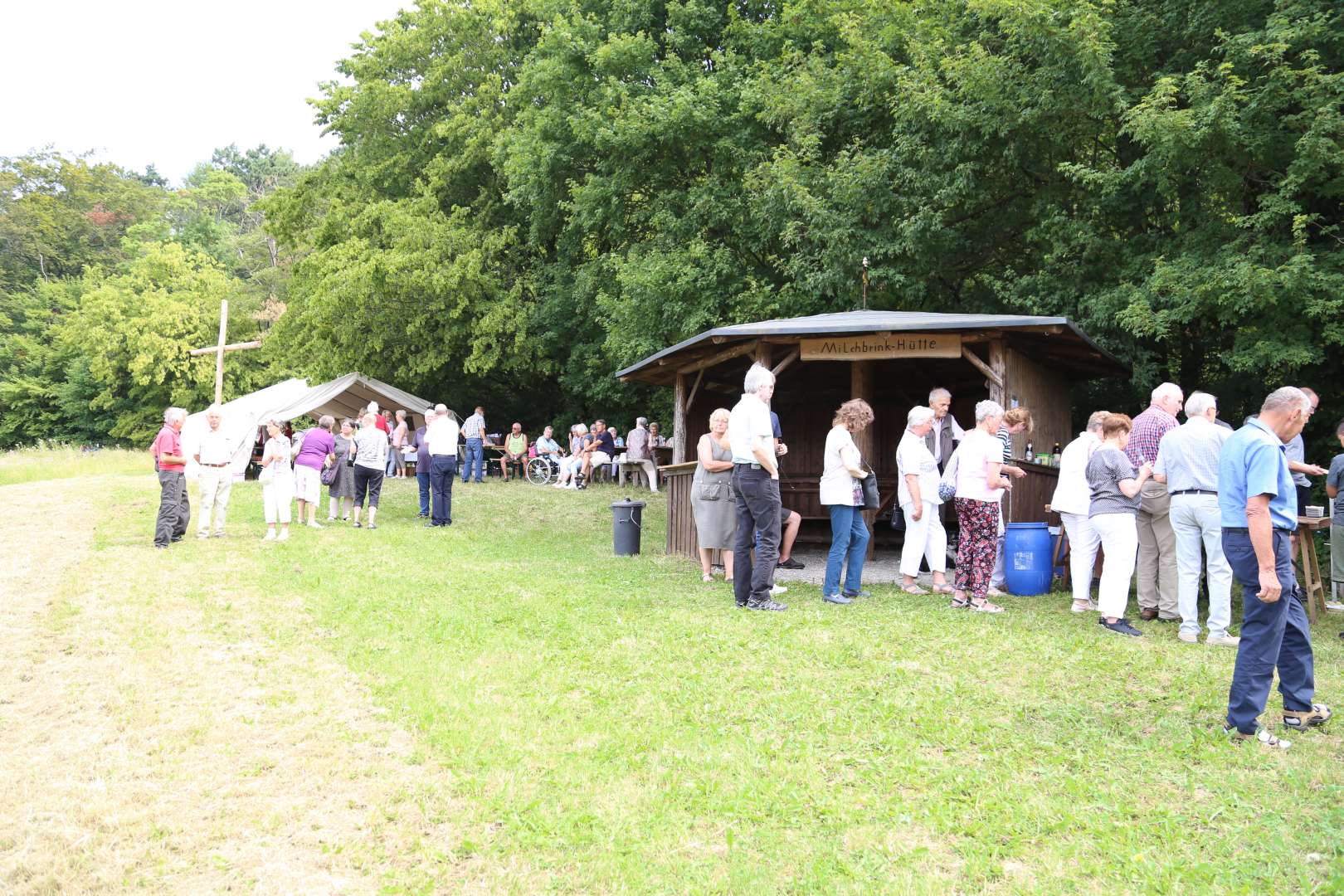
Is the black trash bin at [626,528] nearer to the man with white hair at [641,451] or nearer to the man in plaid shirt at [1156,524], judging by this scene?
the man in plaid shirt at [1156,524]

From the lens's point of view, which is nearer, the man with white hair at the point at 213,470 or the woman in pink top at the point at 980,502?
the woman in pink top at the point at 980,502

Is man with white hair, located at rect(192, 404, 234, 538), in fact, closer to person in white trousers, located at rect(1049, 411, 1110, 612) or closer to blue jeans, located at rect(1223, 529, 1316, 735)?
person in white trousers, located at rect(1049, 411, 1110, 612)

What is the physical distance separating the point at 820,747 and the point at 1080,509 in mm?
4457

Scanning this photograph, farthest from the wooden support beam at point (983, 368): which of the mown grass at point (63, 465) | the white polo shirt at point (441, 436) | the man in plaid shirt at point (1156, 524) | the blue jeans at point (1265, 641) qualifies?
the mown grass at point (63, 465)

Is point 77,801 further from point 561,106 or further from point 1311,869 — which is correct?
point 561,106

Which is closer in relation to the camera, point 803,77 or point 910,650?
point 910,650

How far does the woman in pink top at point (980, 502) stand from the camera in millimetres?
7941

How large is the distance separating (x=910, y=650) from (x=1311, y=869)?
3137mm

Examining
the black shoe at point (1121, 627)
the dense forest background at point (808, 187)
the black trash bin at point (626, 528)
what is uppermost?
the dense forest background at point (808, 187)

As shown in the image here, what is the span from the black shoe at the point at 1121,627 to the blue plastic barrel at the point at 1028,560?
154cm

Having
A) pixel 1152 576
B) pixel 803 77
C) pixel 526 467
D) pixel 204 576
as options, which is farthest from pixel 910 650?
pixel 526 467

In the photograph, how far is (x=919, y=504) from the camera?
8578 mm

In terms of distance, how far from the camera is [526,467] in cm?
2284

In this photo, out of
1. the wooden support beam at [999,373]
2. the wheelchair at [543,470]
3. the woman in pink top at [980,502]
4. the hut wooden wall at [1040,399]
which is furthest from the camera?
the wheelchair at [543,470]
